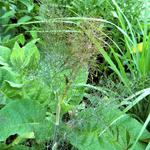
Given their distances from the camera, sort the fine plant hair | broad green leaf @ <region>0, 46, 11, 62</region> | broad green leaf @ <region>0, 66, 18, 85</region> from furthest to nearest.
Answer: broad green leaf @ <region>0, 46, 11, 62</region>
broad green leaf @ <region>0, 66, 18, 85</region>
the fine plant hair

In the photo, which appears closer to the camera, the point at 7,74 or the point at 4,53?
the point at 7,74

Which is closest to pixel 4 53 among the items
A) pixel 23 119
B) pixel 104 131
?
pixel 23 119

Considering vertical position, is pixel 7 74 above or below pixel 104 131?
above

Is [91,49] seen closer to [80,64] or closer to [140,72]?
[80,64]

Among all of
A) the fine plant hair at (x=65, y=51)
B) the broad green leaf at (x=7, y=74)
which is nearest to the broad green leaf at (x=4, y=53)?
the broad green leaf at (x=7, y=74)

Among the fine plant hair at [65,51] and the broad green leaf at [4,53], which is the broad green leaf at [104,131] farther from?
the broad green leaf at [4,53]

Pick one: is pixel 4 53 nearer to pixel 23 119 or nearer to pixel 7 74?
pixel 7 74

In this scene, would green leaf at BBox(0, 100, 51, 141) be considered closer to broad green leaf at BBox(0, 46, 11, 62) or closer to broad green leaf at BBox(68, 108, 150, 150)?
broad green leaf at BBox(68, 108, 150, 150)

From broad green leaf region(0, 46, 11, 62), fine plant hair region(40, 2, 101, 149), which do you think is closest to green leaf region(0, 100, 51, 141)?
fine plant hair region(40, 2, 101, 149)

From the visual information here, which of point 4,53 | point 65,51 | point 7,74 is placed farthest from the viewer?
point 4,53

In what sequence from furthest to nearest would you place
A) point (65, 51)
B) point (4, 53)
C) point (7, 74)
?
point (4, 53) → point (7, 74) → point (65, 51)

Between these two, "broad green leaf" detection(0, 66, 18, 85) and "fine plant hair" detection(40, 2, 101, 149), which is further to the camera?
"broad green leaf" detection(0, 66, 18, 85)

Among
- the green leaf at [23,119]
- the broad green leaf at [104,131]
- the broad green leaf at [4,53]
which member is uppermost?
the broad green leaf at [4,53]
